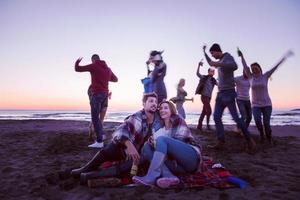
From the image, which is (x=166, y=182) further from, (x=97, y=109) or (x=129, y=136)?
(x=97, y=109)

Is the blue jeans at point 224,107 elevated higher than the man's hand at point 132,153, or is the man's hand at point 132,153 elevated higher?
the blue jeans at point 224,107

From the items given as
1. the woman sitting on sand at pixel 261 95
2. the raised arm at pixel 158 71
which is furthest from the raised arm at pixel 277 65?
the raised arm at pixel 158 71

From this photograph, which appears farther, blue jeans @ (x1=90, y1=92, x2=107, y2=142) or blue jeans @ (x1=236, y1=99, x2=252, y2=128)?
blue jeans @ (x1=236, y1=99, x2=252, y2=128)

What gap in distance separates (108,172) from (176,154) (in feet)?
3.12

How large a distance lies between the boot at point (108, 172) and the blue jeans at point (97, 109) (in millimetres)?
3081

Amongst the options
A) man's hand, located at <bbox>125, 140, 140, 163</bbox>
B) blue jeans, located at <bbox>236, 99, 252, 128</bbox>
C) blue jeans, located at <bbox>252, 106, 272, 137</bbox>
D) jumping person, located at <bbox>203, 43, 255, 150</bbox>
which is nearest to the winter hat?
jumping person, located at <bbox>203, 43, 255, 150</bbox>

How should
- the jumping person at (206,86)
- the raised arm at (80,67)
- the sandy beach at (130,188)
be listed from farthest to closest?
1. the jumping person at (206,86)
2. the raised arm at (80,67)
3. the sandy beach at (130,188)

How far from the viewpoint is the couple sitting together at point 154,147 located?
3.76m

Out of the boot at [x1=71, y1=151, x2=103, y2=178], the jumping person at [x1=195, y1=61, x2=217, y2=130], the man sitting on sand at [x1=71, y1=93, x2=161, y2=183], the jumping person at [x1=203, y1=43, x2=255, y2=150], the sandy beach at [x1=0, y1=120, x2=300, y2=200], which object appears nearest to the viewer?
the sandy beach at [x1=0, y1=120, x2=300, y2=200]

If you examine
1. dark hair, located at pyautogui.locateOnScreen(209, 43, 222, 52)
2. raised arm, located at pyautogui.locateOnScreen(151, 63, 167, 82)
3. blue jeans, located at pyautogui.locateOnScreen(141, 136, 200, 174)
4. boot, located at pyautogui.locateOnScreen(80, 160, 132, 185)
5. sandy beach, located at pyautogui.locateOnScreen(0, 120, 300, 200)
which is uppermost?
dark hair, located at pyautogui.locateOnScreen(209, 43, 222, 52)

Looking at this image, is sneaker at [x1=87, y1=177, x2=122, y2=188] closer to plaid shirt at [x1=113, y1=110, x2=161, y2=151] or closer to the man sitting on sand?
the man sitting on sand

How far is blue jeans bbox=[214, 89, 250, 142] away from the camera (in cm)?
630

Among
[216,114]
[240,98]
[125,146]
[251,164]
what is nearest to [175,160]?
[125,146]

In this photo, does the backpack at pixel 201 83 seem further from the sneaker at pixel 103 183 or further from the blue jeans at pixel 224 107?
the sneaker at pixel 103 183
